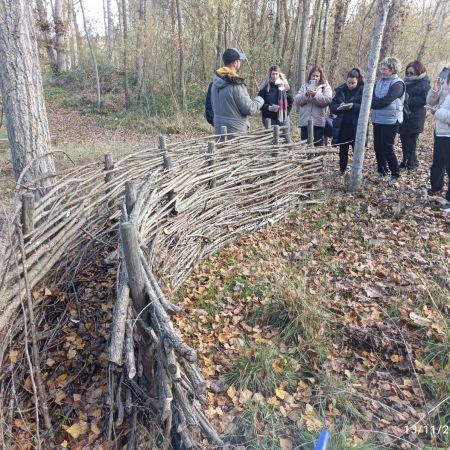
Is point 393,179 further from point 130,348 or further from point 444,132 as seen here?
point 130,348

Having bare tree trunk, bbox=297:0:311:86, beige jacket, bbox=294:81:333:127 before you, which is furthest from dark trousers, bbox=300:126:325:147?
bare tree trunk, bbox=297:0:311:86

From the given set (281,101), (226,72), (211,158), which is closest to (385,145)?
(281,101)

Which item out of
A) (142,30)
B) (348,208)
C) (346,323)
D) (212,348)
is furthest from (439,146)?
(142,30)

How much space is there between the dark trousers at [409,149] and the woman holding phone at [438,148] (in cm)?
68

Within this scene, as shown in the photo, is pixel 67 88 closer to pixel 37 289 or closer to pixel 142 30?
pixel 142 30

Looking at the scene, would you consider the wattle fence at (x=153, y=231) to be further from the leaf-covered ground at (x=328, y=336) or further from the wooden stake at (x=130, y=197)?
the leaf-covered ground at (x=328, y=336)

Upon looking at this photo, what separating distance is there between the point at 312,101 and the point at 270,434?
451cm

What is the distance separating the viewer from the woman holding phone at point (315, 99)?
5.36 m

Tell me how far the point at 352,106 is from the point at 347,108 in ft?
0.23

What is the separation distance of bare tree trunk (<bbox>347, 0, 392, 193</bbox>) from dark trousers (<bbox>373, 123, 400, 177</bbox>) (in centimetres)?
43

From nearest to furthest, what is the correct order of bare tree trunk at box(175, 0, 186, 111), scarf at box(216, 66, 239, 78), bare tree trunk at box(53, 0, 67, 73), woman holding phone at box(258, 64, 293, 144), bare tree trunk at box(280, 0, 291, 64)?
1. scarf at box(216, 66, 239, 78)
2. woman holding phone at box(258, 64, 293, 144)
3. bare tree trunk at box(175, 0, 186, 111)
4. bare tree trunk at box(280, 0, 291, 64)
5. bare tree trunk at box(53, 0, 67, 73)

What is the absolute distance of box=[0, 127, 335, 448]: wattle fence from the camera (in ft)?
6.15

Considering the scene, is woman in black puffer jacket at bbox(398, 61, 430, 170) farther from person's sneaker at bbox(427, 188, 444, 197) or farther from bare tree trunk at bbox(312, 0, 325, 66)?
bare tree trunk at bbox(312, 0, 325, 66)

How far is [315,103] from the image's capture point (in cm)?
548
